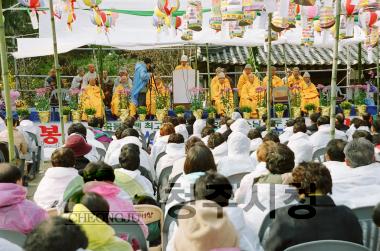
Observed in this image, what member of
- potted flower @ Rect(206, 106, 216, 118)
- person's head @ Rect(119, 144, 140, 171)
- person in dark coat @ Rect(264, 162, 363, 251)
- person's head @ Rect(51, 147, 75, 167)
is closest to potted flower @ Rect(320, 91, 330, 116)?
potted flower @ Rect(206, 106, 216, 118)

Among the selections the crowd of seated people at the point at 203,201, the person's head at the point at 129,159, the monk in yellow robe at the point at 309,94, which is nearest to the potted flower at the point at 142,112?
the monk in yellow robe at the point at 309,94

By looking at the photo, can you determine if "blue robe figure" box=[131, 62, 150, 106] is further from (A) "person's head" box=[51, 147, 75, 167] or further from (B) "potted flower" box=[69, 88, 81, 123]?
(A) "person's head" box=[51, 147, 75, 167]

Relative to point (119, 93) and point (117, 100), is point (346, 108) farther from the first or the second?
point (117, 100)

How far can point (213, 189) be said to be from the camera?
3.27 metres

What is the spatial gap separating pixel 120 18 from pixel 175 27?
80.7 inches

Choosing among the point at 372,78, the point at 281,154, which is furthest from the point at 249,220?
the point at 372,78

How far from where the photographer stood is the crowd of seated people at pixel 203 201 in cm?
277

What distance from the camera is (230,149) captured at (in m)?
6.08

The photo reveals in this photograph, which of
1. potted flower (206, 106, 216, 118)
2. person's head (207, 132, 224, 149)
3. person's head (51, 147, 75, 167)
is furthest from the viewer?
potted flower (206, 106, 216, 118)

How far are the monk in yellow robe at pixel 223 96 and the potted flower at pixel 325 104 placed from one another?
221 centimetres

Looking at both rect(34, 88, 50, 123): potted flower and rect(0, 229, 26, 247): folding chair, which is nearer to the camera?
rect(0, 229, 26, 247): folding chair

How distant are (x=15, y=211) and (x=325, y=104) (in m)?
11.0

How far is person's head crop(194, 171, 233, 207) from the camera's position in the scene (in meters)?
3.24

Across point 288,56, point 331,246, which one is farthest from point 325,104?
point 331,246
